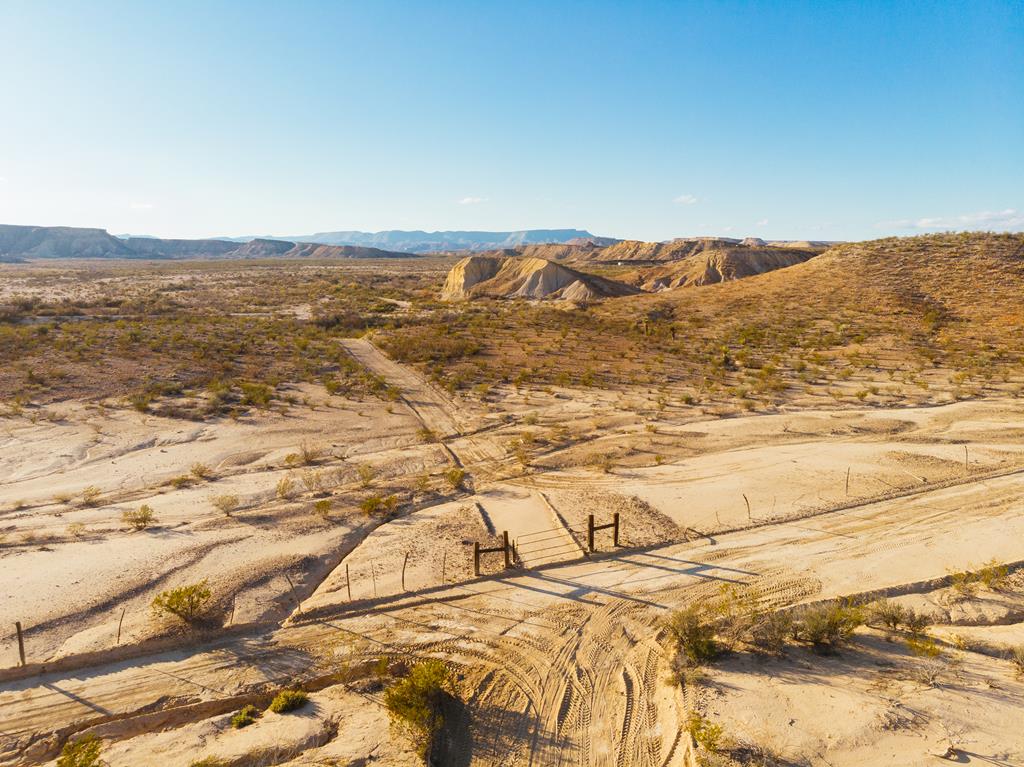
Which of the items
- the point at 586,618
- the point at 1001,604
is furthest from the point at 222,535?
the point at 1001,604

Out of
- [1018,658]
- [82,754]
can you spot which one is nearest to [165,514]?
[82,754]

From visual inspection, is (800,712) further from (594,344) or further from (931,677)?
(594,344)

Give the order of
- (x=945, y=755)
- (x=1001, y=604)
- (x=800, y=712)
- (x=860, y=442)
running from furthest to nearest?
1. (x=860, y=442)
2. (x=1001, y=604)
3. (x=800, y=712)
4. (x=945, y=755)

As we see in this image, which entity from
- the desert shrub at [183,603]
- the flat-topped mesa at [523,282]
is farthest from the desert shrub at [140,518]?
the flat-topped mesa at [523,282]

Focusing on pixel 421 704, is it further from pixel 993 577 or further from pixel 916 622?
pixel 993 577

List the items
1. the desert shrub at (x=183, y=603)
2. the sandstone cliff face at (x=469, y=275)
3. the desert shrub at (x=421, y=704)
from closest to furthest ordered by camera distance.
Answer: the desert shrub at (x=421, y=704) < the desert shrub at (x=183, y=603) < the sandstone cliff face at (x=469, y=275)

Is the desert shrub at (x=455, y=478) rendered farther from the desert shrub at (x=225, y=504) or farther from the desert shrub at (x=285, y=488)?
the desert shrub at (x=225, y=504)
